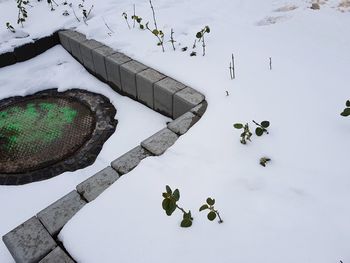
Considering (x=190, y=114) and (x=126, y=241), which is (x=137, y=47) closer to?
(x=190, y=114)

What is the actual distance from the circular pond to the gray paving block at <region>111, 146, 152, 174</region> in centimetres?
58

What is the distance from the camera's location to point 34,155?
2.53 metres

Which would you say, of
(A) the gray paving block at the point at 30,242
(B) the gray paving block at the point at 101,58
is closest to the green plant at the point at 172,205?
(A) the gray paving block at the point at 30,242

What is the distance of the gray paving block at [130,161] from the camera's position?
1.89 meters

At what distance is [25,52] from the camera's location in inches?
140

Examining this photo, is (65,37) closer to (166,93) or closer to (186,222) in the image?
(166,93)

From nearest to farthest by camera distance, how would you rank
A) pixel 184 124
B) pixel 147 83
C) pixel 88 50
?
pixel 184 124, pixel 147 83, pixel 88 50

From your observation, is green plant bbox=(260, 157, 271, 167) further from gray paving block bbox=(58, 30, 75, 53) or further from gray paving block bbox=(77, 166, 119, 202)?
gray paving block bbox=(58, 30, 75, 53)

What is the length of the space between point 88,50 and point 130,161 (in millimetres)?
1757

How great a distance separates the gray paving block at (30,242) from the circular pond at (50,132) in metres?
0.75

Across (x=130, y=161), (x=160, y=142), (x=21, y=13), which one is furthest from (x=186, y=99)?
(x=21, y=13)

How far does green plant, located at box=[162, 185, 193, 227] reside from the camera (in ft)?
4.65

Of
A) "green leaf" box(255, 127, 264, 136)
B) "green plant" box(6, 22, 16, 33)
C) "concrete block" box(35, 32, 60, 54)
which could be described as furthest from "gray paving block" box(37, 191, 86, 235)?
"green plant" box(6, 22, 16, 33)

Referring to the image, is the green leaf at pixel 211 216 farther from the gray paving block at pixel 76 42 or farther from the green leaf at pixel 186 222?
the gray paving block at pixel 76 42
